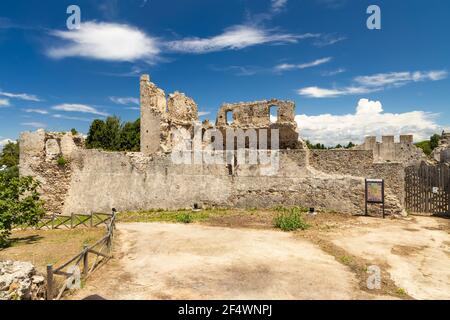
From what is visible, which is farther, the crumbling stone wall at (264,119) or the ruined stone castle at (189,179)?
the crumbling stone wall at (264,119)

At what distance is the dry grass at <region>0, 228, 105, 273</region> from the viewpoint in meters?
10.4

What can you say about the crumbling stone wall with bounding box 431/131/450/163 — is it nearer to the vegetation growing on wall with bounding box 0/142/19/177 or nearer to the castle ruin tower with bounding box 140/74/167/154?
the castle ruin tower with bounding box 140/74/167/154

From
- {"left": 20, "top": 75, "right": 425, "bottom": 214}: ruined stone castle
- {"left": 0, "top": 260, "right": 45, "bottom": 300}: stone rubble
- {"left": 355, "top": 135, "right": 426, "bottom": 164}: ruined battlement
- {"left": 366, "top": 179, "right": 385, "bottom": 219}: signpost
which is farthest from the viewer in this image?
{"left": 355, "top": 135, "right": 426, "bottom": 164}: ruined battlement

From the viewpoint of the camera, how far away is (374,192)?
16.0m

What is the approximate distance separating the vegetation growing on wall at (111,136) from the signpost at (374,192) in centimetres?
3706

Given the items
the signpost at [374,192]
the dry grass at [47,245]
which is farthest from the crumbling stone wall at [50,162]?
the signpost at [374,192]

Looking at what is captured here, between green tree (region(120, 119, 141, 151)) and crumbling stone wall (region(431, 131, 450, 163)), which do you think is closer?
crumbling stone wall (region(431, 131, 450, 163))

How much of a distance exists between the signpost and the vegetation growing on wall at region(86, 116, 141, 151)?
37.1 metres

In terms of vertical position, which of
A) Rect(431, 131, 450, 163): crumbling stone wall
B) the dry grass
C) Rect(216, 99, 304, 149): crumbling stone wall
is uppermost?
Rect(216, 99, 304, 149): crumbling stone wall

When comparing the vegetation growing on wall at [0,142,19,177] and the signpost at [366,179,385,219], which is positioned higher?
the vegetation growing on wall at [0,142,19,177]

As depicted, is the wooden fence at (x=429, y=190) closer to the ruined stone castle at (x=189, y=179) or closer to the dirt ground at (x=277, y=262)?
the ruined stone castle at (x=189, y=179)

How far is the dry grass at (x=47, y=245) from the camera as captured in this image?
10408mm

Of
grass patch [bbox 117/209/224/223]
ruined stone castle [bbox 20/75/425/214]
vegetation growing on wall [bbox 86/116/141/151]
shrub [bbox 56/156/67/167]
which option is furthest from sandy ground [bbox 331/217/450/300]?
vegetation growing on wall [bbox 86/116/141/151]

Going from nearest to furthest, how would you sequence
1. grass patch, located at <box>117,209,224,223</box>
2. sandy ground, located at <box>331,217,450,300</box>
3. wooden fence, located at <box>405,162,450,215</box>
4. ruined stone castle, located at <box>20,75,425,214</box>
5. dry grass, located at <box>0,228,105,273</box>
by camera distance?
sandy ground, located at <box>331,217,450,300</box>
dry grass, located at <box>0,228,105,273</box>
wooden fence, located at <box>405,162,450,215</box>
grass patch, located at <box>117,209,224,223</box>
ruined stone castle, located at <box>20,75,425,214</box>
